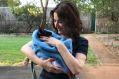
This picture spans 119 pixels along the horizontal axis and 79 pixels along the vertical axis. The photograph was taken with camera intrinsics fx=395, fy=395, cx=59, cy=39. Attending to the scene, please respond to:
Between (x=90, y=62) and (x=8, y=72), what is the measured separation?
3.44 metres

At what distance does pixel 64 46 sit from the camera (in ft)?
8.38

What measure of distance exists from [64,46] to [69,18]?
0.24 metres

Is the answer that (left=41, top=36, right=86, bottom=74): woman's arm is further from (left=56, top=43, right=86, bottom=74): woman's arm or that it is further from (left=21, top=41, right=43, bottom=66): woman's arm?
(left=21, top=41, right=43, bottom=66): woman's arm

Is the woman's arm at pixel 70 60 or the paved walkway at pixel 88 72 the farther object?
the paved walkway at pixel 88 72

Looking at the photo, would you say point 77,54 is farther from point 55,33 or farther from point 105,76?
point 105,76

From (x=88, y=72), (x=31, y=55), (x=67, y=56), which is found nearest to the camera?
(x=67, y=56)

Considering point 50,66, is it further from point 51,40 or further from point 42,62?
point 51,40

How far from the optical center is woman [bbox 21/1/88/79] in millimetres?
2549

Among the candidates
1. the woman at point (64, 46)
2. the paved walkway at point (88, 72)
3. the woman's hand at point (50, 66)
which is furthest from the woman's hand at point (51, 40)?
the paved walkway at point (88, 72)

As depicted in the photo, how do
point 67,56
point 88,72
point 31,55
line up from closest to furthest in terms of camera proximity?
point 67,56 < point 31,55 < point 88,72

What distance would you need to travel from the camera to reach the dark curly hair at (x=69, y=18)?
8.80 feet

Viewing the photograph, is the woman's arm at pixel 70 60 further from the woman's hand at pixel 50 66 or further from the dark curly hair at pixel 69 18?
the dark curly hair at pixel 69 18

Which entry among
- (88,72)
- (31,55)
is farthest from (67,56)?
(88,72)

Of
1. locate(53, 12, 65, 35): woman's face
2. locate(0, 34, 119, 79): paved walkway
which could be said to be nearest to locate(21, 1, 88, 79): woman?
locate(53, 12, 65, 35): woman's face
